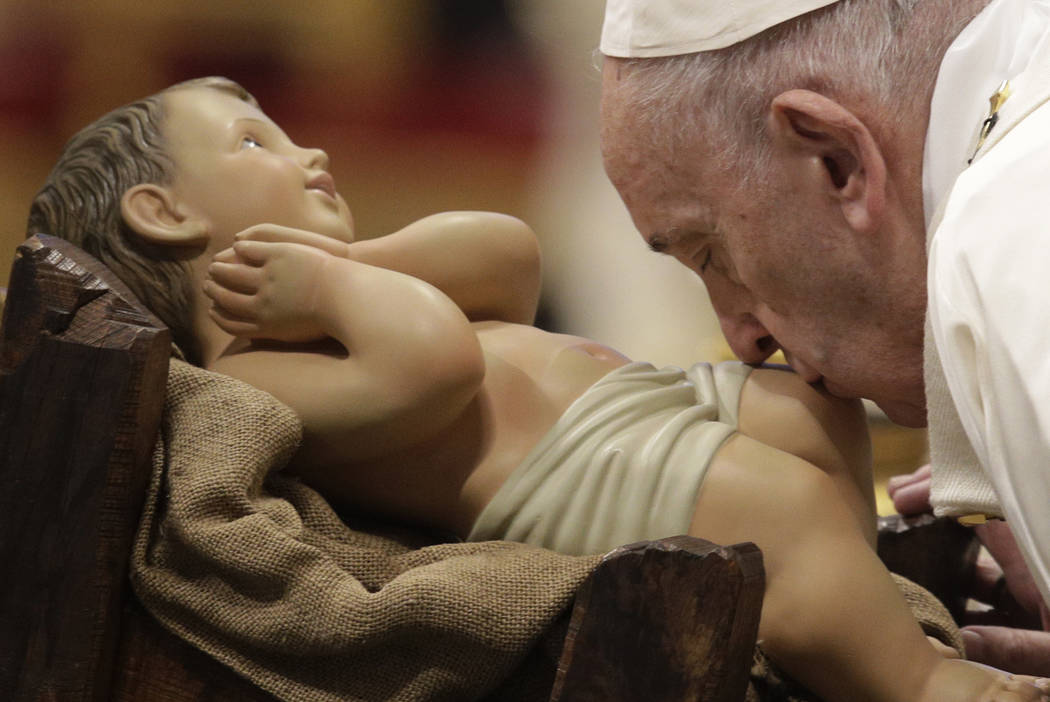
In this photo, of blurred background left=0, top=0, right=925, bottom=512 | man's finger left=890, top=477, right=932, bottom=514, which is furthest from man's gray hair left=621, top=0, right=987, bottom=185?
blurred background left=0, top=0, right=925, bottom=512

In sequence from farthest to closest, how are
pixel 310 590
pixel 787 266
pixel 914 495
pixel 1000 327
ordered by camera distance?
1. pixel 914 495
2. pixel 787 266
3. pixel 310 590
4. pixel 1000 327

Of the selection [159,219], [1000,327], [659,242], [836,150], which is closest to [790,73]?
[836,150]

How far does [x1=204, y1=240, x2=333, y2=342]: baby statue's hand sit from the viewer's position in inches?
38.9

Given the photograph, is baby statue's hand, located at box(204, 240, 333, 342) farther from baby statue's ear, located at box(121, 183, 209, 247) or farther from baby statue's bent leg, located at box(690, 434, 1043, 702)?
baby statue's bent leg, located at box(690, 434, 1043, 702)

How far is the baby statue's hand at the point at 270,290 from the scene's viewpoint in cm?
99

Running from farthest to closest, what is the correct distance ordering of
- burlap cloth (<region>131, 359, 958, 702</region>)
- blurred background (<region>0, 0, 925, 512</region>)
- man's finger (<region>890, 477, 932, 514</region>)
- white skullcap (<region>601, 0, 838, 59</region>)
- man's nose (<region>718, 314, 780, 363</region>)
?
blurred background (<region>0, 0, 925, 512</region>)
man's finger (<region>890, 477, 932, 514</region>)
man's nose (<region>718, 314, 780, 363</region>)
white skullcap (<region>601, 0, 838, 59</region>)
burlap cloth (<region>131, 359, 958, 702</region>)

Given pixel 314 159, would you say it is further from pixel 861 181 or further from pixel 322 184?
pixel 861 181

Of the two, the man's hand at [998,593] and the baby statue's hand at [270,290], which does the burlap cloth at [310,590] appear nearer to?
the baby statue's hand at [270,290]

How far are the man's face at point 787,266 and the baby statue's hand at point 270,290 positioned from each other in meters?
0.27

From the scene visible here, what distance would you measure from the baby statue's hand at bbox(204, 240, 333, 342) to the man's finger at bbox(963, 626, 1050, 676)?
2.39 ft

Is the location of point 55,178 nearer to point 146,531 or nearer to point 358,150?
point 146,531

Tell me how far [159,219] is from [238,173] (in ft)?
0.28

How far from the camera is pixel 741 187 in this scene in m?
0.97

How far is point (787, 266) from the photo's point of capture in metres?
0.97
